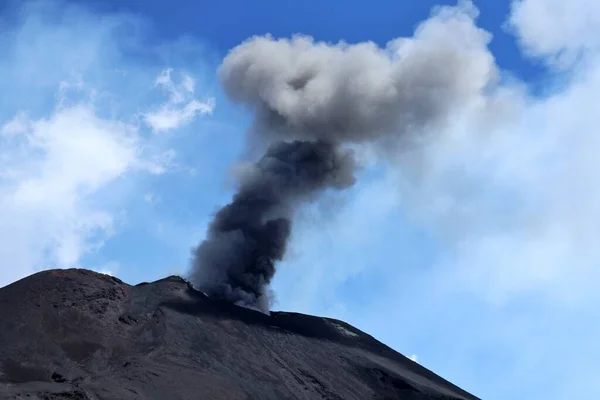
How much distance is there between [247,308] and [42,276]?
17220 mm

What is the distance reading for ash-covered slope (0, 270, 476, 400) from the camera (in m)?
46.2

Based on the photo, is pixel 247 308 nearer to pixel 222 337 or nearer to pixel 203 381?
pixel 222 337

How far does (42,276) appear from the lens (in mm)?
58594

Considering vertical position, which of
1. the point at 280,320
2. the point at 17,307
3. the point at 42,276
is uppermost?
the point at 280,320

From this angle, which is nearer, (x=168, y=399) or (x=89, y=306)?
(x=168, y=399)

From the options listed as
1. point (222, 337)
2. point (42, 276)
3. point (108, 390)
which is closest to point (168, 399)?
point (108, 390)

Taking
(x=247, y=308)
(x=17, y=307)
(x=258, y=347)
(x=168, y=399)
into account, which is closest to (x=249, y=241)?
(x=247, y=308)

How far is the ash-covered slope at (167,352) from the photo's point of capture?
46188mm

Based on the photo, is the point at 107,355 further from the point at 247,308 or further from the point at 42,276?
the point at 247,308

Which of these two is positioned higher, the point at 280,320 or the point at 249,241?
the point at 249,241

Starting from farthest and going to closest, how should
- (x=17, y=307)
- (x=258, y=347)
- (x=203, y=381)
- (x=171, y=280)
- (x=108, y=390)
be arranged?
1. (x=171, y=280)
2. (x=258, y=347)
3. (x=17, y=307)
4. (x=203, y=381)
5. (x=108, y=390)

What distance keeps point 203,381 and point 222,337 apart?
29.1 ft

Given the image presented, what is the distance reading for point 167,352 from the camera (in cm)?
5150

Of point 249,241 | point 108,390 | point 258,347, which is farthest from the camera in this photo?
point 249,241
